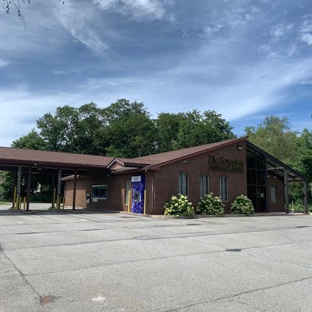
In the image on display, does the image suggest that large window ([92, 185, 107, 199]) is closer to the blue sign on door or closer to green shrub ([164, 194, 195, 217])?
the blue sign on door

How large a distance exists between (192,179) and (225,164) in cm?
345

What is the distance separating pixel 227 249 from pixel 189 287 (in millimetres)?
3836

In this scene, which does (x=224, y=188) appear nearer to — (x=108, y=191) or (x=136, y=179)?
(x=136, y=179)

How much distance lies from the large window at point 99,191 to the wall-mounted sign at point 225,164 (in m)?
9.06

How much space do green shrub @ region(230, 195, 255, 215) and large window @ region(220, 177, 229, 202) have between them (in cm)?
70

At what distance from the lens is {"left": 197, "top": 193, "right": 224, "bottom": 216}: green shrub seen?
72.5ft

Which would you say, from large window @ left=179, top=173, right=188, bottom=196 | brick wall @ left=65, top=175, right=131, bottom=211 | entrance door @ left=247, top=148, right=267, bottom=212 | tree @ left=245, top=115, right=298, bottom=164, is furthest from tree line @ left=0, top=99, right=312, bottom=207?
large window @ left=179, top=173, right=188, bottom=196

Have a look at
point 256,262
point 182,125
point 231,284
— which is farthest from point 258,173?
point 182,125

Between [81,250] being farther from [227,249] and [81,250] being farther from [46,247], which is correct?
[227,249]

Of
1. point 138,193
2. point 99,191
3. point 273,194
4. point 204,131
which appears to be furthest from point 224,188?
point 204,131

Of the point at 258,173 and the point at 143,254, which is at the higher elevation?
the point at 258,173

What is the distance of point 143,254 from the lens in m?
8.10

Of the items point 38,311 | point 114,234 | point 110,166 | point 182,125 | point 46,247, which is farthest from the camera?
point 182,125

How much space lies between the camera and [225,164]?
24.5 metres
